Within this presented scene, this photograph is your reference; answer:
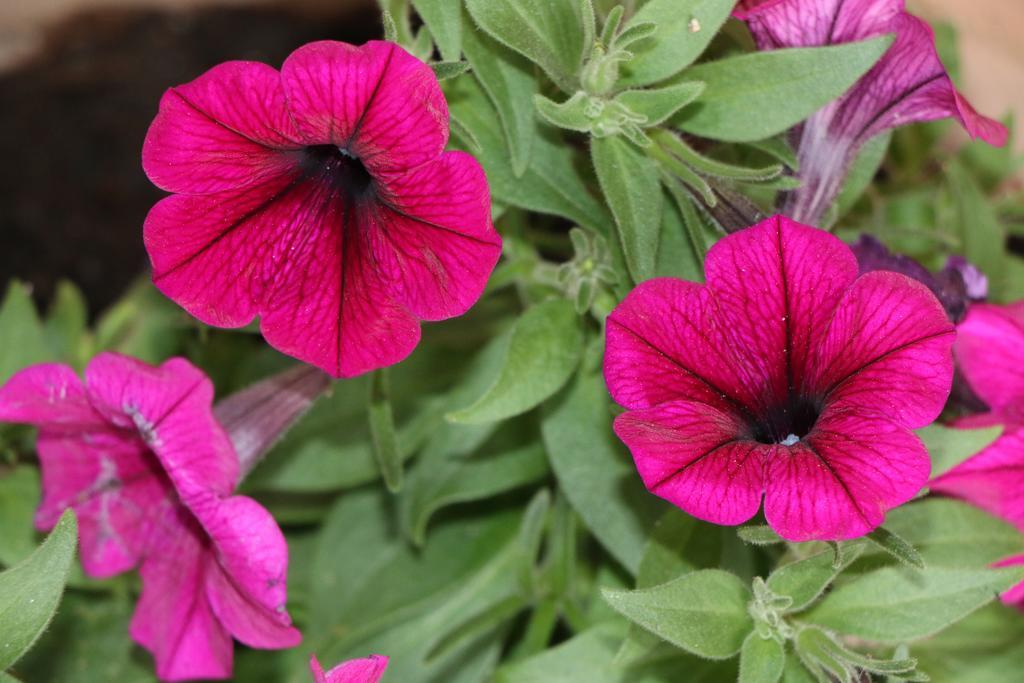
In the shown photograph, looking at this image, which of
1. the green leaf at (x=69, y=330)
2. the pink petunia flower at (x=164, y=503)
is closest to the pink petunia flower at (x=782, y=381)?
the pink petunia flower at (x=164, y=503)

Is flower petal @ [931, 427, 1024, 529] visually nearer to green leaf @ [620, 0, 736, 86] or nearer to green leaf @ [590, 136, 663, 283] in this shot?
green leaf @ [590, 136, 663, 283]

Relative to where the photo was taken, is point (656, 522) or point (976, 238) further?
point (976, 238)

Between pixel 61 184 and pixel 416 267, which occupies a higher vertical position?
pixel 416 267

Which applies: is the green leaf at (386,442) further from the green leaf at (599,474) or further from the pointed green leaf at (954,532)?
the pointed green leaf at (954,532)

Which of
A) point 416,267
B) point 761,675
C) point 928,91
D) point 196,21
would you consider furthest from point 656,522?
point 196,21

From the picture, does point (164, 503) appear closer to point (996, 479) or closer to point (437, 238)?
point (437, 238)

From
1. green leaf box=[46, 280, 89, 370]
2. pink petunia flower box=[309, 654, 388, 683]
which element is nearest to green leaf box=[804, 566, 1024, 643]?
pink petunia flower box=[309, 654, 388, 683]

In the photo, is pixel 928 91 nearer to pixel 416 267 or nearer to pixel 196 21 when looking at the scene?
pixel 416 267
